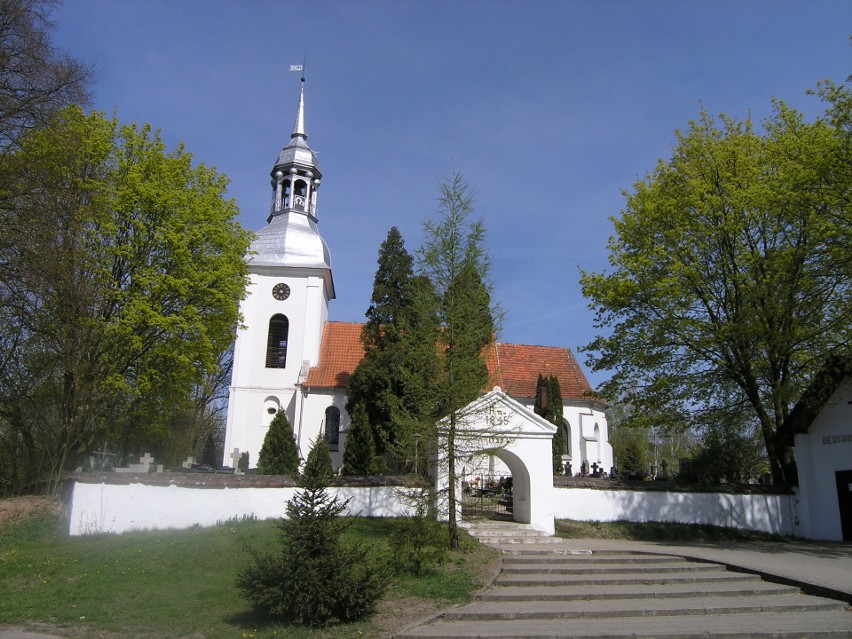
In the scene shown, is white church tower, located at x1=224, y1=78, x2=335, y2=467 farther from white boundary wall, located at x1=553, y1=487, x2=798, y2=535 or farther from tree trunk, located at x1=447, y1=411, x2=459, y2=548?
tree trunk, located at x1=447, y1=411, x2=459, y2=548

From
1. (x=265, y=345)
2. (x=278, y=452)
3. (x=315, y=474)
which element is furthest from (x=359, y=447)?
(x=315, y=474)

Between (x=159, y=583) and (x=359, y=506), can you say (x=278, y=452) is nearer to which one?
(x=359, y=506)

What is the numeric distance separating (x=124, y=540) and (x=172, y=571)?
3317 millimetres

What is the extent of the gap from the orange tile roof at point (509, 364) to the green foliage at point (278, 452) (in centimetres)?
787

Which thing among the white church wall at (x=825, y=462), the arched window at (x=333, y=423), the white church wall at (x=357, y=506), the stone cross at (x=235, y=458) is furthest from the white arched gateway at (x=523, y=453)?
the arched window at (x=333, y=423)

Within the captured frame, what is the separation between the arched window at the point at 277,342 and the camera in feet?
111

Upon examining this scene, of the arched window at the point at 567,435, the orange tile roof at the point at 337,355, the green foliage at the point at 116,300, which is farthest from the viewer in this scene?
the arched window at the point at 567,435

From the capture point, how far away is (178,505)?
54.0 ft

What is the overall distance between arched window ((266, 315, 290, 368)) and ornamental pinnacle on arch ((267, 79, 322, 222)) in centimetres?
570

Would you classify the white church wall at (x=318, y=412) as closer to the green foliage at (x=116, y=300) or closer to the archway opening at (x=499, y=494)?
the green foliage at (x=116, y=300)

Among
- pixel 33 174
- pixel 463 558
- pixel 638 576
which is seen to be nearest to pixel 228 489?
pixel 463 558

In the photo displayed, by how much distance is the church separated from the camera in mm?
32750

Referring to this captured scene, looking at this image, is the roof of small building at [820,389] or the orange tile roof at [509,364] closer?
the roof of small building at [820,389]

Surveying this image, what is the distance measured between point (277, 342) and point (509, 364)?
12.1m
